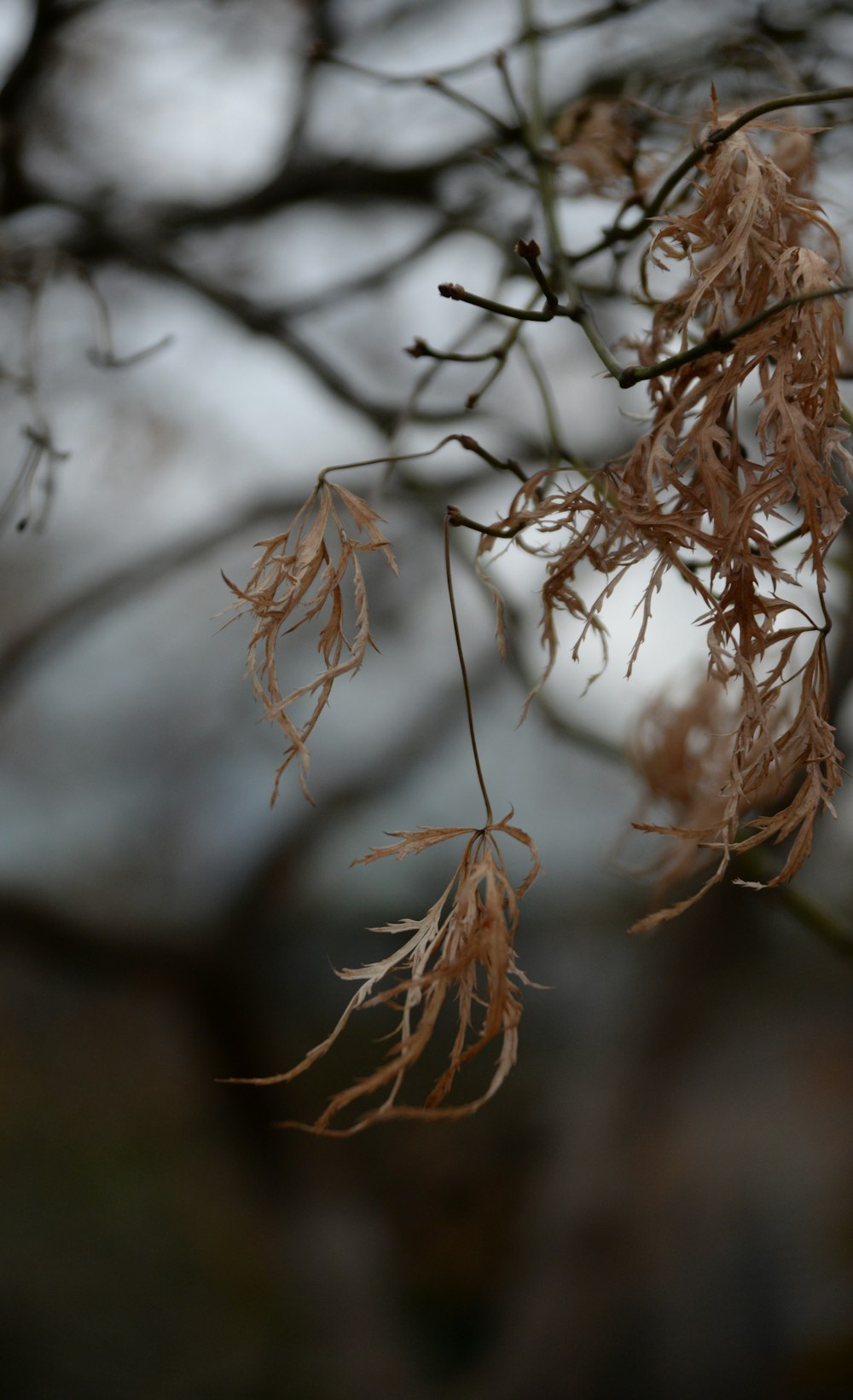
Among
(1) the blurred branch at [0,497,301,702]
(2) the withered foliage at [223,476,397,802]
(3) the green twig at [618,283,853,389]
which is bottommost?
(1) the blurred branch at [0,497,301,702]

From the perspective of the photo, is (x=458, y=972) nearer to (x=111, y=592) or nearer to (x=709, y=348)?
(x=709, y=348)

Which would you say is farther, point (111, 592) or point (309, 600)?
point (111, 592)

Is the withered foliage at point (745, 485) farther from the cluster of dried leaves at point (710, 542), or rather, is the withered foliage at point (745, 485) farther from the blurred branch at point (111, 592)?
the blurred branch at point (111, 592)

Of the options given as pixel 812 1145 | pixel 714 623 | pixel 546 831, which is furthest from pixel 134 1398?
pixel 714 623

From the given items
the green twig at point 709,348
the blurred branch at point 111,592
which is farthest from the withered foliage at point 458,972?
the blurred branch at point 111,592

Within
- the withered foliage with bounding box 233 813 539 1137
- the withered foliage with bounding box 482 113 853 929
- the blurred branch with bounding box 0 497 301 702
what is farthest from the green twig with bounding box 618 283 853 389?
the blurred branch with bounding box 0 497 301 702

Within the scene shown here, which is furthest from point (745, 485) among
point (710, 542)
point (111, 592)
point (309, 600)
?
point (111, 592)

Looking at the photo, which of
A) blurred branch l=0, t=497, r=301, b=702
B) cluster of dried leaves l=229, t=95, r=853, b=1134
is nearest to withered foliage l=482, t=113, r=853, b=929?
cluster of dried leaves l=229, t=95, r=853, b=1134

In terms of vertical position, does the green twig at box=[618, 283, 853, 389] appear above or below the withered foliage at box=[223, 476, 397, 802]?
above

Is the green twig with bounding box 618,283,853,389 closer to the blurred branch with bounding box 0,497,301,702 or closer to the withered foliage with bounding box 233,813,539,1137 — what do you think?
the withered foliage with bounding box 233,813,539,1137

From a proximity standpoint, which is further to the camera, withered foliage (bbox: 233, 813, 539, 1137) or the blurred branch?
the blurred branch

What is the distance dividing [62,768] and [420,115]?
1.37 m

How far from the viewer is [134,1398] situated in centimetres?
176

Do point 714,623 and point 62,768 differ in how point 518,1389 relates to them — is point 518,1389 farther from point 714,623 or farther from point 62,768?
point 714,623
